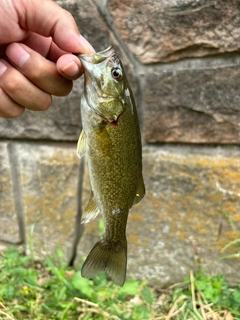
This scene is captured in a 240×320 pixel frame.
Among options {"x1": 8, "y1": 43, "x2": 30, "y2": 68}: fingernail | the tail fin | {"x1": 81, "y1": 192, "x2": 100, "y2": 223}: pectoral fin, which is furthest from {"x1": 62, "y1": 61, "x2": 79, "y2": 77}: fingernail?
the tail fin

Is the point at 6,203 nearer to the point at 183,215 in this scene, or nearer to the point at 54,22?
the point at 183,215

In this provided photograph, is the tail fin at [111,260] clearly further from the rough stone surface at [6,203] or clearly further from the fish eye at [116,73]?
the rough stone surface at [6,203]

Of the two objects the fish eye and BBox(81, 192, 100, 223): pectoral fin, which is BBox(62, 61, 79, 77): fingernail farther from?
BBox(81, 192, 100, 223): pectoral fin

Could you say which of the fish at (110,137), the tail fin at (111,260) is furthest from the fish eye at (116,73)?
the tail fin at (111,260)

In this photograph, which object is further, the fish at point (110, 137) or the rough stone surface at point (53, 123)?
the rough stone surface at point (53, 123)

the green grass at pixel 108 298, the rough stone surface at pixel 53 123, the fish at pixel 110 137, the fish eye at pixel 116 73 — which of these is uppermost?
the fish eye at pixel 116 73

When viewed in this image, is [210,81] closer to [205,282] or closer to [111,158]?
[111,158]

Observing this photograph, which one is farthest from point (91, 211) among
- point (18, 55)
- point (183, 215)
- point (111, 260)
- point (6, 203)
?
point (6, 203)
